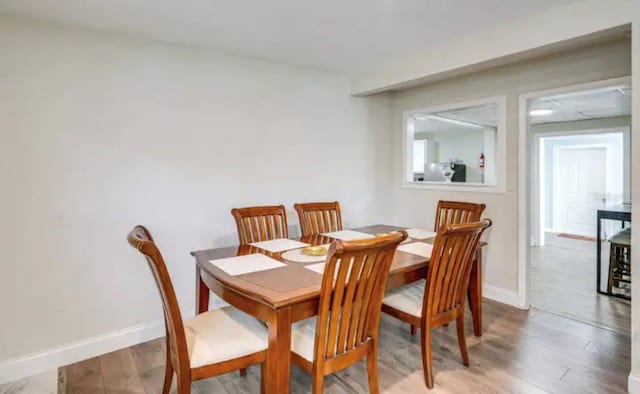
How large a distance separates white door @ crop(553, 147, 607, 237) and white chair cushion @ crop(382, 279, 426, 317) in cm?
643

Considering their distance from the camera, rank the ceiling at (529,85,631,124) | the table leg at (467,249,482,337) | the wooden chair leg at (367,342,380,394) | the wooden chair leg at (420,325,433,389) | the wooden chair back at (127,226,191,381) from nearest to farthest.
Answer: the wooden chair back at (127,226,191,381)
the wooden chair leg at (367,342,380,394)
the wooden chair leg at (420,325,433,389)
the table leg at (467,249,482,337)
the ceiling at (529,85,631,124)

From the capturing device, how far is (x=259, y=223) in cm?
276

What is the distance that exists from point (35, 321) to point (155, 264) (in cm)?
156

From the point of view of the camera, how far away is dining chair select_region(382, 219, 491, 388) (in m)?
1.93

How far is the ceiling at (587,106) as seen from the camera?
3.93 metres

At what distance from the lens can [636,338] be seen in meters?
1.96

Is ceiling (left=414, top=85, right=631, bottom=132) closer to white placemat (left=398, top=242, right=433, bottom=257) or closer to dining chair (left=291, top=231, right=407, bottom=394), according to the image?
white placemat (left=398, top=242, right=433, bottom=257)

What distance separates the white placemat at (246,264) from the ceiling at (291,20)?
1.50m

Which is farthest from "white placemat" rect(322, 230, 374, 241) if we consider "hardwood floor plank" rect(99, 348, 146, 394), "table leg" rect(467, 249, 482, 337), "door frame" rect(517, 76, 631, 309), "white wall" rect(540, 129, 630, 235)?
"white wall" rect(540, 129, 630, 235)

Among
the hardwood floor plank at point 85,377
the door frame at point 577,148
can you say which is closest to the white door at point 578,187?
the door frame at point 577,148

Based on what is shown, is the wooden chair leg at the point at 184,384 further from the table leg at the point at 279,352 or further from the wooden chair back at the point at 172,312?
the table leg at the point at 279,352

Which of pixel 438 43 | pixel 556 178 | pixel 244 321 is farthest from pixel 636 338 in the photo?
pixel 556 178

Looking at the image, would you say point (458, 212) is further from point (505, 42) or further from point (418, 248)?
point (505, 42)

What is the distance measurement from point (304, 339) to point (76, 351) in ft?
5.69
